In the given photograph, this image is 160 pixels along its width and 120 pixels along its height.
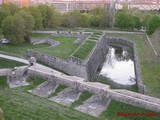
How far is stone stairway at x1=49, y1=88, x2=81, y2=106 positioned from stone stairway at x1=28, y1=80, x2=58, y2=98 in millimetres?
719

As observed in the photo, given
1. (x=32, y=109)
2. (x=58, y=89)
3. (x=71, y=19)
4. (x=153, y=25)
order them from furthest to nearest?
1. (x=71, y=19)
2. (x=153, y=25)
3. (x=58, y=89)
4. (x=32, y=109)

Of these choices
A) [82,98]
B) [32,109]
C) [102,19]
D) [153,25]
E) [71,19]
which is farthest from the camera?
[102,19]

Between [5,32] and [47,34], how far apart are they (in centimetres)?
937

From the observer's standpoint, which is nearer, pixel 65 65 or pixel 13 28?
pixel 65 65

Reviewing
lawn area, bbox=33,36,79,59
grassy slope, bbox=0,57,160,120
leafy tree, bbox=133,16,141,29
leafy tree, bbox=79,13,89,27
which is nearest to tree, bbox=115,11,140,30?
leafy tree, bbox=133,16,141,29

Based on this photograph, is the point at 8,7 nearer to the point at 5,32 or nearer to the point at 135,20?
the point at 5,32

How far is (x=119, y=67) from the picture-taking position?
3109cm

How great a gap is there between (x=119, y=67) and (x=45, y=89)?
14.4 m

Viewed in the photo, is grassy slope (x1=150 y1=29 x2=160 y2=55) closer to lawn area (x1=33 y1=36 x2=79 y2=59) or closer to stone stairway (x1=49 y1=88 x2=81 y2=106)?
lawn area (x1=33 y1=36 x2=79 y2=59)

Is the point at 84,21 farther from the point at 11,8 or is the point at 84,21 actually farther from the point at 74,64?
the point at 74,64

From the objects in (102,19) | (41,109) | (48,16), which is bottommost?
(41,109)

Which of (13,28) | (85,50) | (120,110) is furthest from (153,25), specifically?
(120,110)

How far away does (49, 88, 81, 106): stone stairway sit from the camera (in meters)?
16.6

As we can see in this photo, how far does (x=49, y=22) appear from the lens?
150 ft
